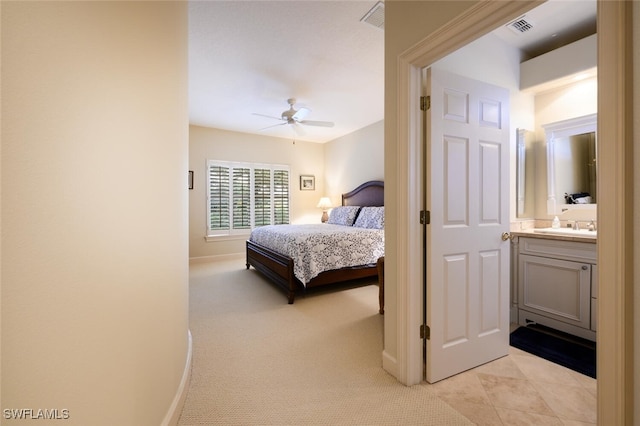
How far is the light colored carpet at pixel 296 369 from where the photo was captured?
1.51 meters

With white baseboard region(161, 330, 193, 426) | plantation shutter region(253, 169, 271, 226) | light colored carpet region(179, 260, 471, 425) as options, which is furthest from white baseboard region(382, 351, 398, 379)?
plantation shutter region(253, 169, 271, 226)

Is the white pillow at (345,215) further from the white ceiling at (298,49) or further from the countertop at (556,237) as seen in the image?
the countertop at (556,237)

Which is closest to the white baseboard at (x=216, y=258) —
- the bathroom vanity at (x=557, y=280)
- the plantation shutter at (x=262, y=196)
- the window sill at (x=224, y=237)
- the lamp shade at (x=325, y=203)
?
the window sill at (x=224, y=237)

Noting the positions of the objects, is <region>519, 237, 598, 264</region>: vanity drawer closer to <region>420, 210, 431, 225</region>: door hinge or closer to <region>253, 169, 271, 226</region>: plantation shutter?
<region>420, 210, 431, 225</region>: door hinge

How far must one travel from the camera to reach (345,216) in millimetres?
5434

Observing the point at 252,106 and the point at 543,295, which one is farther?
the point at 252,106

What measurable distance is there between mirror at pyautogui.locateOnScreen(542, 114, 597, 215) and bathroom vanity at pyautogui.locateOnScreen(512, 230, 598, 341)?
60 cm

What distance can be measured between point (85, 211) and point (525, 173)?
3777mm

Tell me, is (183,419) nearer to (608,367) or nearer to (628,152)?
(608,367)

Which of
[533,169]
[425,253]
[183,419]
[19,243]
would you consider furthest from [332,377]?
[533,169]

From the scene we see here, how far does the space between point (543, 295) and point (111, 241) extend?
328 cm

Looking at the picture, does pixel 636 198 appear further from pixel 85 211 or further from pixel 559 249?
pixel 559 249

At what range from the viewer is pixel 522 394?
1.67 metres

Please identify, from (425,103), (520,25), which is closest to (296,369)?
(425,103)
